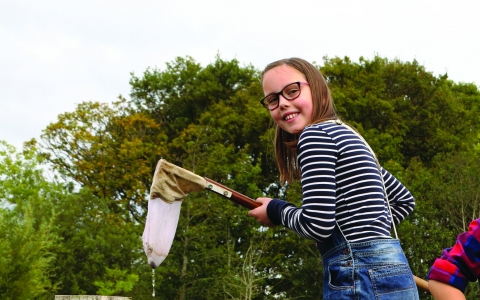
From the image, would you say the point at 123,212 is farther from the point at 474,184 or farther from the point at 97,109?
the point at 474,184

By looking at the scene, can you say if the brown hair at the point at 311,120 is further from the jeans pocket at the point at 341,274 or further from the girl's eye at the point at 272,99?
the jeans pocket at the point at 341,274

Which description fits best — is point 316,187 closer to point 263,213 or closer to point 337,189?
point 337,189

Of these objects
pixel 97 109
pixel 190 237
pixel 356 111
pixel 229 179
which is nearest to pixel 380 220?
pixel 190 237

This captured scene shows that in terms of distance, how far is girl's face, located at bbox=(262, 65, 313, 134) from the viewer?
3398 millimetres

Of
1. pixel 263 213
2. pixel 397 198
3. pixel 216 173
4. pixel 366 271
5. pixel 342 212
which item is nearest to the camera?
pixel 366 271

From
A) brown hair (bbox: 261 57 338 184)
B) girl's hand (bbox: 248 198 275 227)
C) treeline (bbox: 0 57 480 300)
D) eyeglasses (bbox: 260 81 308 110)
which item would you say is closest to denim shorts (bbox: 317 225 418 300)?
girl's hand (bbox: 248 198 275 227)

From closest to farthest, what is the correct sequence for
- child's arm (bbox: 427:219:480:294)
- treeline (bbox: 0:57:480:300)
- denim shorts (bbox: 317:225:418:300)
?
child's arm (bbox: 427:219:480:294) < denim shorts (bbox: 317:225:418:300) < treeline (bbox: 0:57:480:300)

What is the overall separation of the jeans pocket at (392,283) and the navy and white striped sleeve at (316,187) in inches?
10.3

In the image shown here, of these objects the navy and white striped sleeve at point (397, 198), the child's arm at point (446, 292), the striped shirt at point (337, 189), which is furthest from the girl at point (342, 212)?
the child's arm at point (446, 292)

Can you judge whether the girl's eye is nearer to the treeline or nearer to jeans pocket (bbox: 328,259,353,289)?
jeans pocket (bbox: 328,259,353,289)

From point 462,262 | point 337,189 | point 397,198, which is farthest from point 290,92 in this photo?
point 462,262

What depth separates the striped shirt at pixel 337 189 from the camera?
9.83ft

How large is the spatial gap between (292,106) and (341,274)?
851mm

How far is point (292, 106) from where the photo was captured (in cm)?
340
